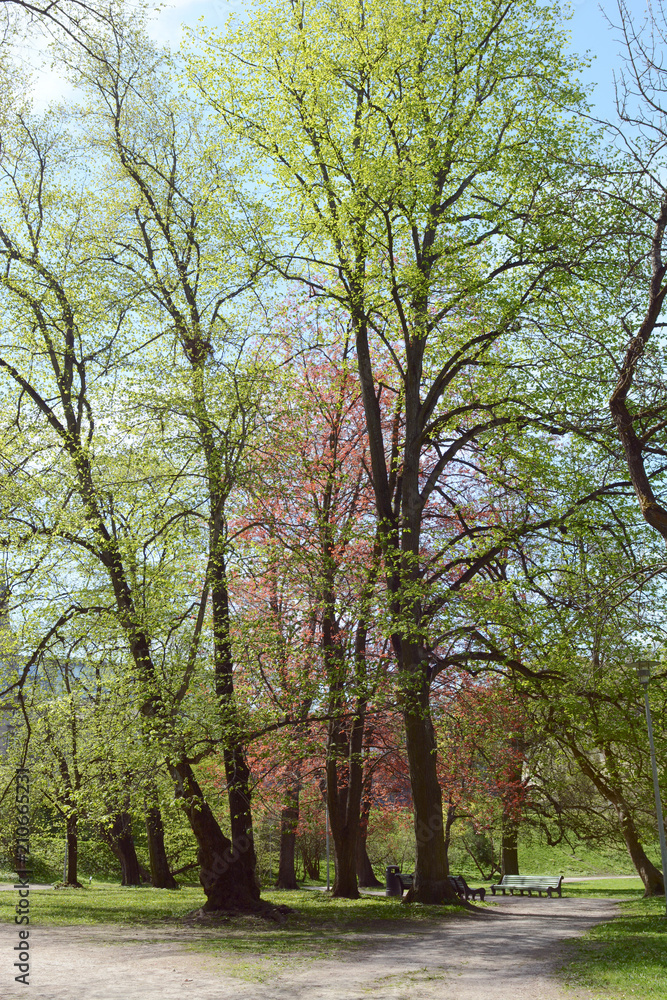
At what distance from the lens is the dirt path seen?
6.84 m

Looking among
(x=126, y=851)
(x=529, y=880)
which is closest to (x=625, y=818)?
(x=529, y=880)

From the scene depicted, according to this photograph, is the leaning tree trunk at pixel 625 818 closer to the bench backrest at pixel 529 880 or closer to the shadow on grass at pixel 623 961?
the shadow on grass at pixel 623 961

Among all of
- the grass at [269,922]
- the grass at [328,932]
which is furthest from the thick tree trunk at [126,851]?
the grass at [269,922]

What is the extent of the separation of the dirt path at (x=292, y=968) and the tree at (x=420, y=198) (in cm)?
337

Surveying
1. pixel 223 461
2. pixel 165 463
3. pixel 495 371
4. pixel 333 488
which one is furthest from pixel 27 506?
pixel 495 371

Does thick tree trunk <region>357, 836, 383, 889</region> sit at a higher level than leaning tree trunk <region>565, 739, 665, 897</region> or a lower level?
lower

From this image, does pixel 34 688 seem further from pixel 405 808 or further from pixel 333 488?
pixel 405 808

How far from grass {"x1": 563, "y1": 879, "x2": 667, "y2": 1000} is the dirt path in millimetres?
269

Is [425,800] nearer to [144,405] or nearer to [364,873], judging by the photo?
[144,405]

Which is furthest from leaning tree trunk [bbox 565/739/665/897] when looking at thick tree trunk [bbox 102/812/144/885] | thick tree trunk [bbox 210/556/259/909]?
thick tree trunk [bbox 102/812/144/885]

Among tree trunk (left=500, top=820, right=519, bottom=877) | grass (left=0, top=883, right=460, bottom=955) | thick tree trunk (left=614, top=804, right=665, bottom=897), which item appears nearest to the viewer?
grass (left=0, top=883, right=460, bottom=955)

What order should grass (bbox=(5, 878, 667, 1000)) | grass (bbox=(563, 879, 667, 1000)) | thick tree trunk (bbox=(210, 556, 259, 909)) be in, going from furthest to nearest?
1. thick tree trunk (bbox=(210, 556, 259, 909))
2. grass (bbox=(5, 878, 667, 1000))
3. grass (bbox=(563, 879, 667, 1000))

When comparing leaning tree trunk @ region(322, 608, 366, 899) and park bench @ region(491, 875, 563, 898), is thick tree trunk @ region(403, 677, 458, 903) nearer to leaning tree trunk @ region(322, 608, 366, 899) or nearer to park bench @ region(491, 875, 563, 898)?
leaning tree trunk @ region(322, 608, 366, 899)

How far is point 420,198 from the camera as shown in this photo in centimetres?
1257
